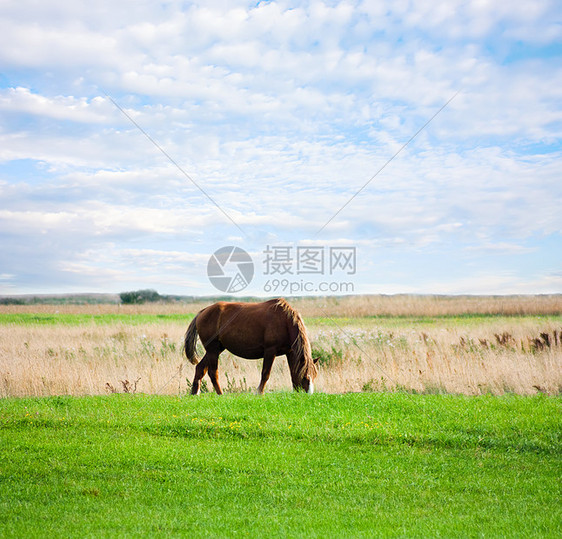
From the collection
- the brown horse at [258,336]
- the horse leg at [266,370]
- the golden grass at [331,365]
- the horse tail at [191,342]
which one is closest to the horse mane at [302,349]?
the brown horse at [258,336]

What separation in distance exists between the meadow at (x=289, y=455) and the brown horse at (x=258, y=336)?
75 cm

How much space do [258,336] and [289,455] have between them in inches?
150

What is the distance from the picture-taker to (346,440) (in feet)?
25.1

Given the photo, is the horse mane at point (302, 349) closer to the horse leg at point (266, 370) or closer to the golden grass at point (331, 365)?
the horse leg at point (266, 370)

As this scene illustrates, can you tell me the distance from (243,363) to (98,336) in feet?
26.9

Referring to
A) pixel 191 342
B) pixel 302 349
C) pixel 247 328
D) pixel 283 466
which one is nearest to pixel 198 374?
pixel 191 342

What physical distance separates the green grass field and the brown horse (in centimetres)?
72

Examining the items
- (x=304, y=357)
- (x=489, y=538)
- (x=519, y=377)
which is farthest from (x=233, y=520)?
(x=519, y=377)

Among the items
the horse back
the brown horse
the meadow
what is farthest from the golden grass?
the horse back

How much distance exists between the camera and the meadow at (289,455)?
16.8ft

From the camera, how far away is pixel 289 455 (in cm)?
696

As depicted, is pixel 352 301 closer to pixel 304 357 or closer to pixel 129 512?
pixel 304 357

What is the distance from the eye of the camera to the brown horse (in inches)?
396

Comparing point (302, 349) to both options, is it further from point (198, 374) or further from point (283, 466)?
point (283, 466)
